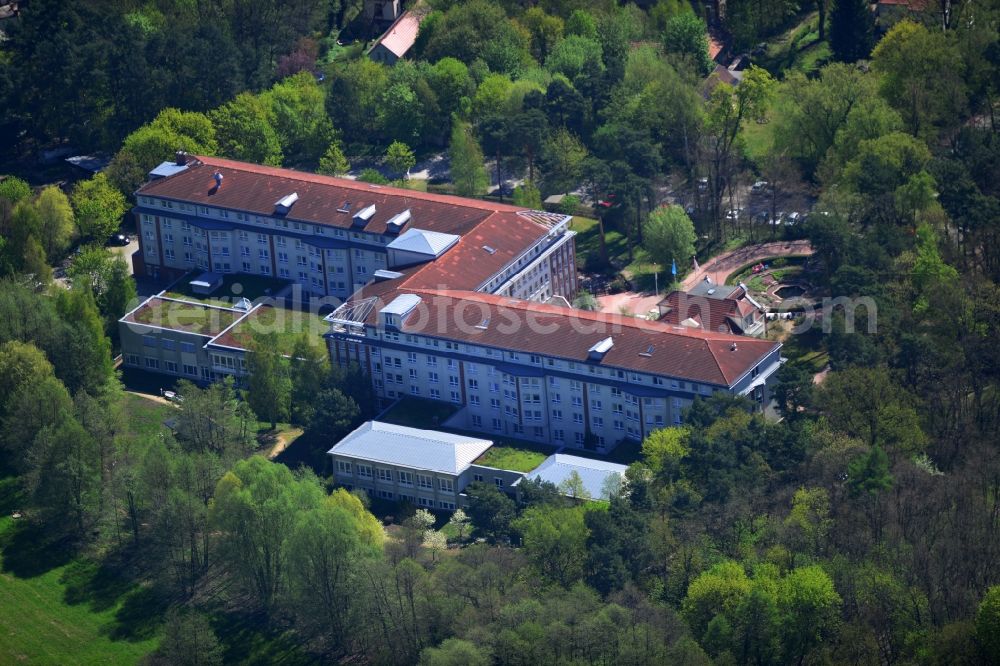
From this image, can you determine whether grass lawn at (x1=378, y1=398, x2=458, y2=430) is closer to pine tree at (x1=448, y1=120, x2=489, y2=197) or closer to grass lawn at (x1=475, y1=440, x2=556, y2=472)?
grass lawn at (x1=475, y1=440, x2=556, y2=472)

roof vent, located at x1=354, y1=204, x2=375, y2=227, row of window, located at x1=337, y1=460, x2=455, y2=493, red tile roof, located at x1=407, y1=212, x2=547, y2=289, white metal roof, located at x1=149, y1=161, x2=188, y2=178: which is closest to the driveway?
red tile roof, located at x1=407, y1=212, x2=547, y2=289

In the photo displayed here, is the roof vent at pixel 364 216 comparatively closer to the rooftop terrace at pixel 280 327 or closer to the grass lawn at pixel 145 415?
the rooftop terrace at pixel 280 327

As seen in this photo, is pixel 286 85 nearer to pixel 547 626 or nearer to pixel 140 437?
pixel 140 437

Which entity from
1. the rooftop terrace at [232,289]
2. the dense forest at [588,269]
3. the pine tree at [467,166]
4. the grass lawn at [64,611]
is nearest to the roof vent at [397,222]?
the rooftop terrace at [232,289]

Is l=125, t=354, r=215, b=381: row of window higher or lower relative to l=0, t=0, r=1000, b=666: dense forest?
lower

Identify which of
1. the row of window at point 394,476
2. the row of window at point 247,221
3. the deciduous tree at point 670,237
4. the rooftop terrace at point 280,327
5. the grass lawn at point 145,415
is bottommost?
the grass lawn at point 145,415

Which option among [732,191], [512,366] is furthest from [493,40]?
[512,366]
